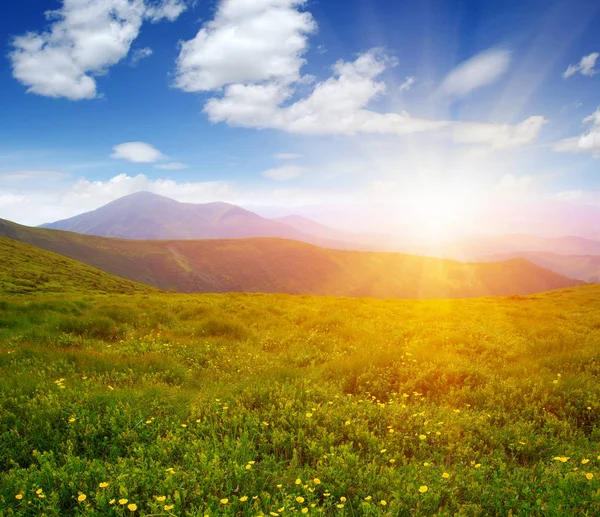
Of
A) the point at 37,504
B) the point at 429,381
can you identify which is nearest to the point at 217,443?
the point at 37,504

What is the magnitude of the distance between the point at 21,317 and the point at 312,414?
554 inches

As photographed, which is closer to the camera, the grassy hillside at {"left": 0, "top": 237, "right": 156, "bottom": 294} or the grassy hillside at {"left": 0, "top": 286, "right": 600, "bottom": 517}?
the grassy hillside at {"left": 0, "top": 286, "right": 600, "bottom": 517}

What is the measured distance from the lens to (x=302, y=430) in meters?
5.50

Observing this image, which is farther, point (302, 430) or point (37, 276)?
point (37, 276)

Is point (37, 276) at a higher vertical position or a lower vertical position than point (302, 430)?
lower

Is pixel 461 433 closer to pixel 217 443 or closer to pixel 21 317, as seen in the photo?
pixel 217 443

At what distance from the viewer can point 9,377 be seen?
737cm

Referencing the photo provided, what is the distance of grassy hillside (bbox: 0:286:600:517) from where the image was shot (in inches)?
163

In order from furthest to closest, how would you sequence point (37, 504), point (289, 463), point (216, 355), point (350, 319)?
point (350, 319), point (216, 355), point (289, 463), point (37, 504)

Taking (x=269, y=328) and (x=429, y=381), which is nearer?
(x=429, y=381)

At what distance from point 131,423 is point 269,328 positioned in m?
9.23

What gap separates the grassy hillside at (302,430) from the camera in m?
4.14

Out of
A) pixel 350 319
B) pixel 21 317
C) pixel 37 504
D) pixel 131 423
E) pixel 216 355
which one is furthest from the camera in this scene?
pixel 350 319

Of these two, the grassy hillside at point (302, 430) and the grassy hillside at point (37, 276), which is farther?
the grassy hillside at point (37, 276)
